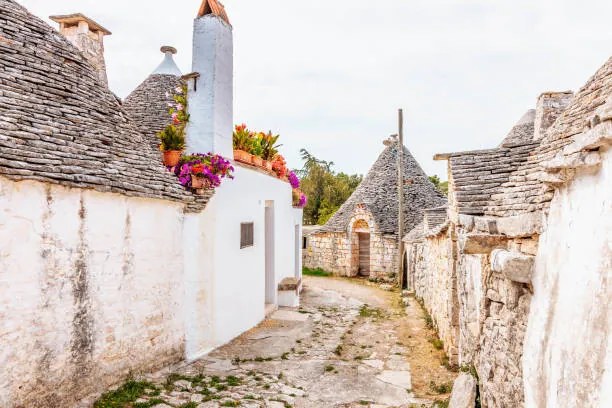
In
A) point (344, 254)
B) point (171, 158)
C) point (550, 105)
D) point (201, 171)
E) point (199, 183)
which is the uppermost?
point (550, 105)

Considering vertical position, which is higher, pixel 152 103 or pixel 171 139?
pixel 152 103

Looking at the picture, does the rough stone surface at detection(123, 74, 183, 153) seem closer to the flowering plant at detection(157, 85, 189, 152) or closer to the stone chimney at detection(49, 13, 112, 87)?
the stone chimney at detection(49, 13, 112, 87)

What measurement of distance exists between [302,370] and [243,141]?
461cm

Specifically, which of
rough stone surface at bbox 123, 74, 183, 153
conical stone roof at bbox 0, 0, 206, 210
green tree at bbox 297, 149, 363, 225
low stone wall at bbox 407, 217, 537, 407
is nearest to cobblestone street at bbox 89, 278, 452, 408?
low stone wall at bbox 407, 217, 537, 407

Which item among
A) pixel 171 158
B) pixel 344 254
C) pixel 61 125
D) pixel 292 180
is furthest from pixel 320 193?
pixel 61 125

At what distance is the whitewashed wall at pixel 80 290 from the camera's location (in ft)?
14.0

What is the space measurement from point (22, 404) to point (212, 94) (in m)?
5.17

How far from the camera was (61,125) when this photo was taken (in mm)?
5324

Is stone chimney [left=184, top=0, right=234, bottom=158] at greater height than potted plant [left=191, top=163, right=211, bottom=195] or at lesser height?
greater

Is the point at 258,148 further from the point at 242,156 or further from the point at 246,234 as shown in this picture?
the point at 246,234

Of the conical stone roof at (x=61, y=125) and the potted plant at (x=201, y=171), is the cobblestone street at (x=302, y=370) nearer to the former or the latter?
the conical stone roof at (x=61, y=125)

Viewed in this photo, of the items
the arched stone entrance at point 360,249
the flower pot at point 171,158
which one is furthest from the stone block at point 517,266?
the arched stone entrance at point 360,249

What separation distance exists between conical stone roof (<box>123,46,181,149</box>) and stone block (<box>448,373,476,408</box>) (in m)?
6.49

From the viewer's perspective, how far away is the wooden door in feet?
63.7
